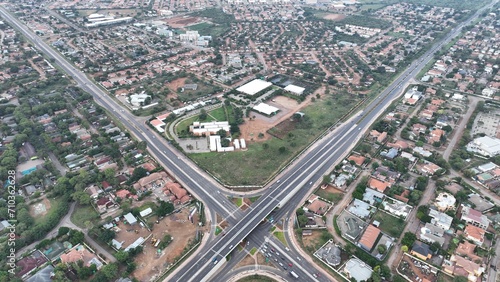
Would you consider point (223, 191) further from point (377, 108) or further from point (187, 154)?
point (377, 108)

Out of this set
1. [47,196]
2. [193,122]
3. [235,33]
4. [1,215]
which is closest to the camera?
[1,215]

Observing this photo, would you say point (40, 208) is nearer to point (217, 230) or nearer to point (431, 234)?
point (217, 230)

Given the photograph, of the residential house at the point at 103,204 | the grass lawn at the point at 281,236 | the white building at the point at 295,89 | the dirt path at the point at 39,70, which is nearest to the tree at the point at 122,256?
the residential house at the point at 103,204

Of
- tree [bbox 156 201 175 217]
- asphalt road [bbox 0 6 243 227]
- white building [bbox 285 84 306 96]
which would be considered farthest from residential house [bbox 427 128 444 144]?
tree [bbox 156 201 175 217]

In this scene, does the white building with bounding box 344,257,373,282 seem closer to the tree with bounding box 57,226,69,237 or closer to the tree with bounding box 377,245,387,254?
the tree with bounding box 377,245,387,254

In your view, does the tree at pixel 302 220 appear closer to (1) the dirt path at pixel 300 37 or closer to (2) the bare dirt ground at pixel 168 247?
(2) the bare dirt ground at pixel 168 247

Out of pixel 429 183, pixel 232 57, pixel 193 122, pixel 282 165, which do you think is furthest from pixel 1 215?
pixel 232 57

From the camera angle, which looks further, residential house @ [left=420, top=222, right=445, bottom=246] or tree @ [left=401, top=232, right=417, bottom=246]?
residential house @ [left=420, top=222, right=445, bottom=246]

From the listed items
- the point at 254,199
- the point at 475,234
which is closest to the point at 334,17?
the point at 254,199
